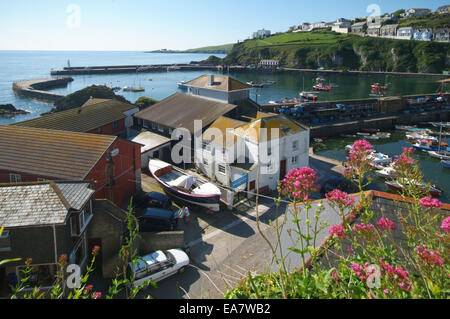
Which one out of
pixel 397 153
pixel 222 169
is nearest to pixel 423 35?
pixel 397 153

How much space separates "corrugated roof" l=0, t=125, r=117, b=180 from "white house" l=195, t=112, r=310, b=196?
20.9 feet

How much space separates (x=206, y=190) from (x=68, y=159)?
674cm

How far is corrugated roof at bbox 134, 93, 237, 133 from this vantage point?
24.6 metres

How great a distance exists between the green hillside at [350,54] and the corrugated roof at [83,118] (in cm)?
11015

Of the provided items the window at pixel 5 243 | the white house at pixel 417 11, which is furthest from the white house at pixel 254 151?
the white house at pixel 417 11

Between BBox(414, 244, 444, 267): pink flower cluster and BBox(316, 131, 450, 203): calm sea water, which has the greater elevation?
BBox(414, 244, 444, 267): pink flower cluster

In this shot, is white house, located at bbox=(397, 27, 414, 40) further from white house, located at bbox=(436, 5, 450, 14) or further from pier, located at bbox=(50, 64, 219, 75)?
pier, located at bbox=(50, 64, 219, 75)

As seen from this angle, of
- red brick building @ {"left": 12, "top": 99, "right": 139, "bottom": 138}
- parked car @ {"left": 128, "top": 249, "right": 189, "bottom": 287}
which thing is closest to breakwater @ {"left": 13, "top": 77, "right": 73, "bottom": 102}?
red brick building @ {"left": 12, "top": 99, "right": 139, "bottom": 138}

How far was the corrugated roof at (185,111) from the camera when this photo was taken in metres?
24.6

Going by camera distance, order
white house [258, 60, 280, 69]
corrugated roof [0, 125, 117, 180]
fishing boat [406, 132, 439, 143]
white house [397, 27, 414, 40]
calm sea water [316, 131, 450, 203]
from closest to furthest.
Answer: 1. corrugated roof [0, 125, 117, 180]
2. calm sea water [316, 131, 450, 203]
3. fishing boat [406, 132, 439, 143]
4. white house [397, 27, 414, 40]
5. white house [258, 60, 280, 69]

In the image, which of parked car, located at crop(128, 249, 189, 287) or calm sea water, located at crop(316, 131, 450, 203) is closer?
parked car, located at crop(128, 249, 189, 287)

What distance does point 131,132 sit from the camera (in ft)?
91.0

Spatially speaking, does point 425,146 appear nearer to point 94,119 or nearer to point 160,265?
point 94,119

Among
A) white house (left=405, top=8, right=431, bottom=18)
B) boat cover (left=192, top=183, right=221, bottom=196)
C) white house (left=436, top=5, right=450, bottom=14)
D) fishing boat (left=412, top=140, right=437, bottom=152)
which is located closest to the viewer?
boat cover (left=192, top=183, right=221, bottom=196)
